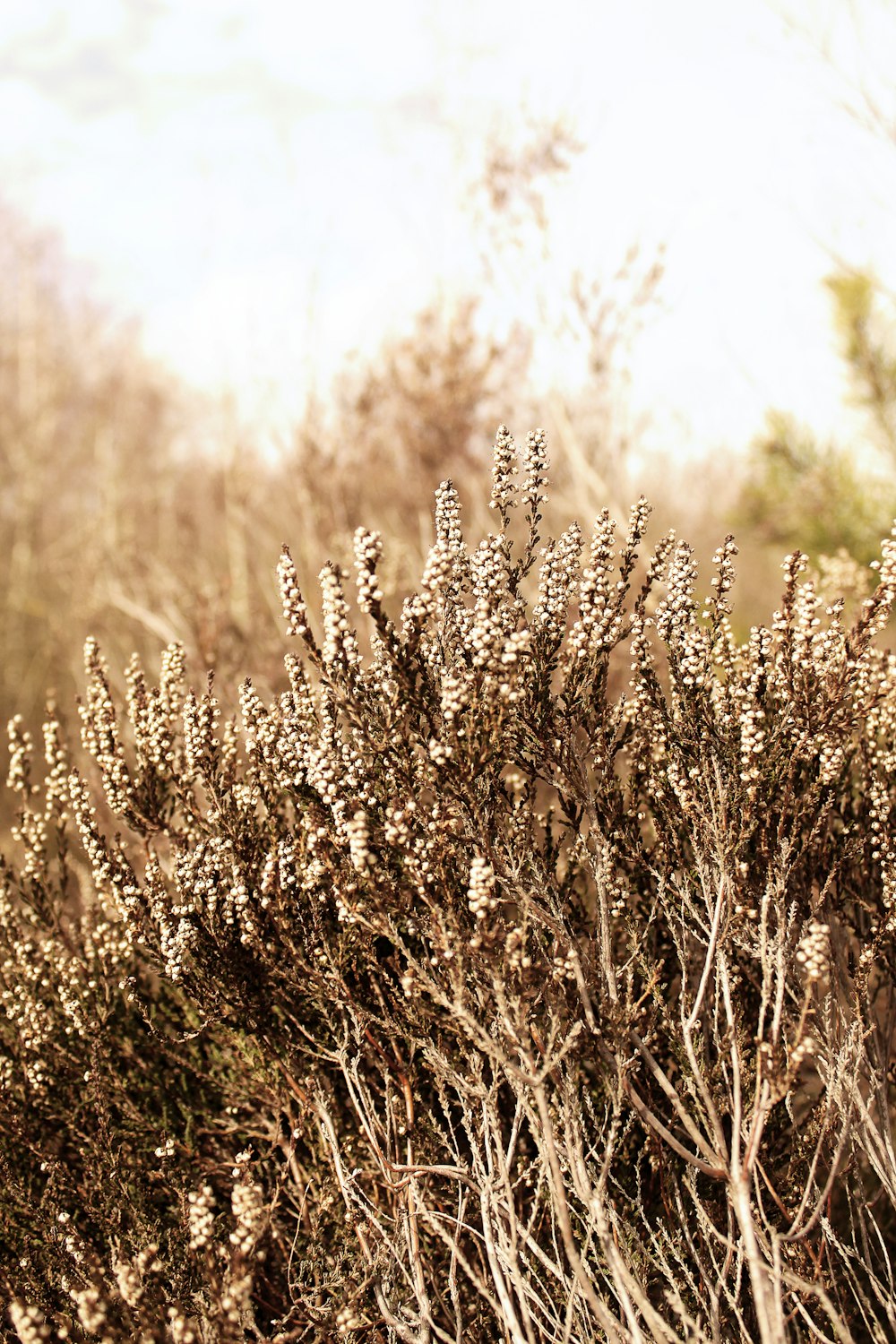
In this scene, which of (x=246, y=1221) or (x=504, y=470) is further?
(x=504, y=470)

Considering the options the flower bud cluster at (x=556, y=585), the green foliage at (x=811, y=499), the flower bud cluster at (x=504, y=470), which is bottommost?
the flower bud cluster at (x=556, y=585)

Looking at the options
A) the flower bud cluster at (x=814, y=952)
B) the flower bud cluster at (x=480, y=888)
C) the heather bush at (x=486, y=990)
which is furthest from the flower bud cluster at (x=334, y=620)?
the flower bud cluster at (x=814, y=952)

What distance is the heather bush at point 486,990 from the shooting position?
2.37 metres

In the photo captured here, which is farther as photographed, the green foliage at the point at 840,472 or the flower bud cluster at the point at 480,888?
the green foliage at the point at 840,472

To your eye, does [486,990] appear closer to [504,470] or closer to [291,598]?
[291,598]

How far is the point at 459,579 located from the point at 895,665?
1697 mm

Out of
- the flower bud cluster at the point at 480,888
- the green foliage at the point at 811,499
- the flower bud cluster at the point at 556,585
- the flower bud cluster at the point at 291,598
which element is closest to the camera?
the flower bud cluster at the point at 480,888

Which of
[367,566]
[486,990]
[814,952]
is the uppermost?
[367,566]

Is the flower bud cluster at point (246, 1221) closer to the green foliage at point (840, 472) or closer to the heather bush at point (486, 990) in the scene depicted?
the heather bush at point (486, 990)

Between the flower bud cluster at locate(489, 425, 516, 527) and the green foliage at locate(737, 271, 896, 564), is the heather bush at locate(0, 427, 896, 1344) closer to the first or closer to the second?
the flower bud cluster at locate(489, 425, 516, 527)

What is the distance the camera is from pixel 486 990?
7.83 feet

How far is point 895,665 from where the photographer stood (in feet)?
10.4

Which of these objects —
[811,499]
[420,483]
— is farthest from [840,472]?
[420,483]

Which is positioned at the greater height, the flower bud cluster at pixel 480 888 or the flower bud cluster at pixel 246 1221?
the flower bud cluster at pixel 480 888
